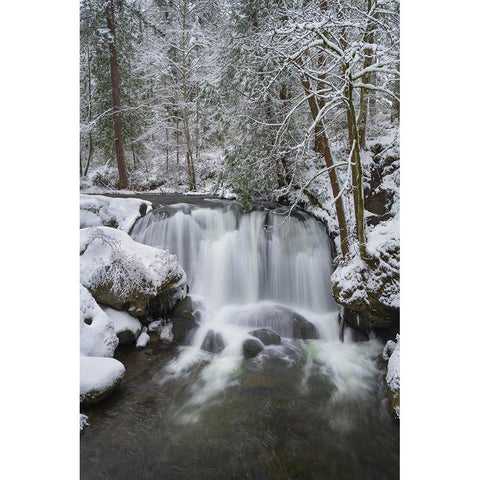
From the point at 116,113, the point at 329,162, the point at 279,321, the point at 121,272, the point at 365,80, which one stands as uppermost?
the point at 116,113

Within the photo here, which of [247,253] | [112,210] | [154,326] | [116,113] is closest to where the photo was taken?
[154,326]

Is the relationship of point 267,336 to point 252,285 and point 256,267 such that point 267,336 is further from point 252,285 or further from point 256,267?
point 256,267

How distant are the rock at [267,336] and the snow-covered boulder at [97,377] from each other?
156 cm

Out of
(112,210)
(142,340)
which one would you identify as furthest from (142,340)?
(112,210)

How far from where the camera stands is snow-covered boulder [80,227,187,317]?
137 inches

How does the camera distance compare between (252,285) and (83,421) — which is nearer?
(83,421)

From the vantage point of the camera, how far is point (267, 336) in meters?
3.57

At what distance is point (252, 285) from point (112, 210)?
263 centimetres

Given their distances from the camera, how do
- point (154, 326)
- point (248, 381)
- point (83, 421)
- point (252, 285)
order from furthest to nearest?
1. point (252, 285)
2. point (154, 326)
3. point (248, 381)
4. point (83, 421)

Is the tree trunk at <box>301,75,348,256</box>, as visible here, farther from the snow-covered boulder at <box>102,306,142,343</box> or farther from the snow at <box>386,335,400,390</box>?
the snow-covered boulder at <box>102,306,142,343</box>

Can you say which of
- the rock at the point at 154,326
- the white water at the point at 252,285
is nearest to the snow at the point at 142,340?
the rock at the point at 154,326
